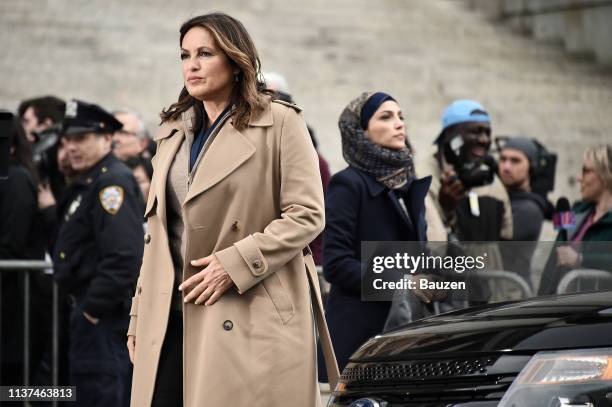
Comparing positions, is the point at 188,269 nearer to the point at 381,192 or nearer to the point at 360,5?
the point at 381,192

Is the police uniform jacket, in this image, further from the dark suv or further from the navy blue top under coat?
the dark suv

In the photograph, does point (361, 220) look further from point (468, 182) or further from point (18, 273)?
point (18, 273)

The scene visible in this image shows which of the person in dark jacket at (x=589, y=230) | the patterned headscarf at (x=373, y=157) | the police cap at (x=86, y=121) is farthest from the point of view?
the police cap at (x=86, y=121)

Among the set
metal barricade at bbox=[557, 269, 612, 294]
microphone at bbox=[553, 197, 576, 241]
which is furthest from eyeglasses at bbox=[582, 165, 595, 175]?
metal barricade at bbox=[557, 269, 612, 294]

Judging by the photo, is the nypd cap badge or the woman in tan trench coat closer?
the woman in tan trench coat

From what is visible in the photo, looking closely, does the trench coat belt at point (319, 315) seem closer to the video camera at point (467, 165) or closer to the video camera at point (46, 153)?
the video camera at point (467, 165)

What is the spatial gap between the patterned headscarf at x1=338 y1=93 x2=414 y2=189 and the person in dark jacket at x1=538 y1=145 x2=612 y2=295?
3.04 feet

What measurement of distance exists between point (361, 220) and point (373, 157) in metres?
0.31

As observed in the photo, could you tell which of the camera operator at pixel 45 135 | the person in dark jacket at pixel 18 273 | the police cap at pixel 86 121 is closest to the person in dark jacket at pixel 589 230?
the police cap at pixel 86 121

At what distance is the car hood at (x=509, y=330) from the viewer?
420 cm

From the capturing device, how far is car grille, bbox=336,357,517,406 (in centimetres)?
423

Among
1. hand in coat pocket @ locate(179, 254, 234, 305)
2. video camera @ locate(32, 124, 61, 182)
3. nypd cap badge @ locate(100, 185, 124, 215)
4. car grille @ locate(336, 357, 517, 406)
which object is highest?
video camera @ locate(32, 124, 61, 182)

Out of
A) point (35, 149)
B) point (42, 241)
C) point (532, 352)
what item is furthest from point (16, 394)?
point (532, 352)

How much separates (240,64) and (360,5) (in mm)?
16544
